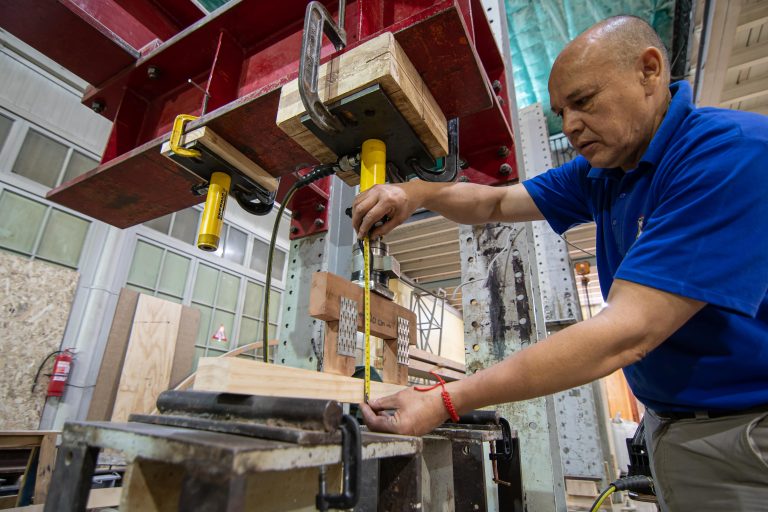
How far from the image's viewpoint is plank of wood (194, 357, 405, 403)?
75cm

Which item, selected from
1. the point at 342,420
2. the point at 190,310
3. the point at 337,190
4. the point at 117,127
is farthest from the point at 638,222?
the point at 190,310

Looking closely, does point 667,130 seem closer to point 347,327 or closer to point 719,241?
point 719,241

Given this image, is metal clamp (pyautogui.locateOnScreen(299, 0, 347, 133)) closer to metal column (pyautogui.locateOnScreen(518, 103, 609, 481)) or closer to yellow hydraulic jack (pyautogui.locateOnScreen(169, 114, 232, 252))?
yellow hydraulic jack (pyautogui.locateOnScreen(169, 114, 232, 252))

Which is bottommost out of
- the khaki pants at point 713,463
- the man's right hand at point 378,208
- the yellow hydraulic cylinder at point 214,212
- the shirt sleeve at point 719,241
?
the khaki pants at point 713,463

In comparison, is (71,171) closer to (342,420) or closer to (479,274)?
(479,274)

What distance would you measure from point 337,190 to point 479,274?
1.03 metres

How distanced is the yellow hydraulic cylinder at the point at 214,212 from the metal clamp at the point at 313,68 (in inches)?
21.3

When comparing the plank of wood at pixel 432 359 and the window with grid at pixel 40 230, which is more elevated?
the window with grid at pixel 40 230

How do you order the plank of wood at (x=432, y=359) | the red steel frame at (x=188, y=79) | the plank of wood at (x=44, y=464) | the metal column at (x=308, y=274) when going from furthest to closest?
the plank of wood at (x=432, y=359)
the plank of wood at (x=44, y=464)
the metal column at (x=308, y=274)
the red steel frame at (x=188, y=79)

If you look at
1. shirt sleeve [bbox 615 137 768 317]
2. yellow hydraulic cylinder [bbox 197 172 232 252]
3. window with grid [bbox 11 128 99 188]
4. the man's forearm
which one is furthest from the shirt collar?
window with grid [bbox 11 128 99 188]

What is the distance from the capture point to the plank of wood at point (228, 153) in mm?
1372

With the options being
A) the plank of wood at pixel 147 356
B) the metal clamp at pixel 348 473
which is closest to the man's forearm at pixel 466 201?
the metal clamp at pixel 348 473

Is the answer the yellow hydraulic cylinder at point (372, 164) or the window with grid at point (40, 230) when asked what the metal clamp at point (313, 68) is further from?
the window with grid at point (40, 230)

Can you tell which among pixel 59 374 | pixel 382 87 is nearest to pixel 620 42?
pixel 382 87
